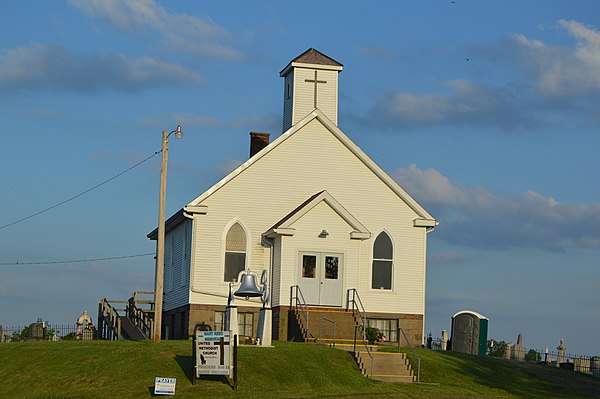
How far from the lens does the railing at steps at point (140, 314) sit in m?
51.2

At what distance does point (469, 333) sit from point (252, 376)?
51.9 feet

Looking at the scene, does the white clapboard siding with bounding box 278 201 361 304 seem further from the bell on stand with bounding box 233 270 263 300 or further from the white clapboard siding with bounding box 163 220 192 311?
the bell on stand with bounding box 233 270 263 300

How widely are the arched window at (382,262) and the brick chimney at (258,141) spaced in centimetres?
711

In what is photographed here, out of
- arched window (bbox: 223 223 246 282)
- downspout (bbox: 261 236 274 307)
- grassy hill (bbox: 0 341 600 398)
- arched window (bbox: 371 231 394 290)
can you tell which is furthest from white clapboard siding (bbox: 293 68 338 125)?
grassy hill (bbox: 0 341 600 398)

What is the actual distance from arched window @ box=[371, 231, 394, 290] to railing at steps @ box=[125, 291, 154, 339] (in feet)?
32.3

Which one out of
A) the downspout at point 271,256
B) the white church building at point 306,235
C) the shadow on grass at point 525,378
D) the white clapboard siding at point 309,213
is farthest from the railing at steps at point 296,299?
the shadow on grass at point 525,378

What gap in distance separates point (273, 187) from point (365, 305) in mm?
5941

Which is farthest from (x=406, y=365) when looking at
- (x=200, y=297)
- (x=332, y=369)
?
(x=200, y=297)

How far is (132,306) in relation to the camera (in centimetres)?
5281

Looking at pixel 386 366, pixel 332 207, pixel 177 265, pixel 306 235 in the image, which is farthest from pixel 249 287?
pixel 177 265

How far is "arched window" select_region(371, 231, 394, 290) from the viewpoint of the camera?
1892 inches

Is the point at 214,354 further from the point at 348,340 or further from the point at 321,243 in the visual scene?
the point at 321,243

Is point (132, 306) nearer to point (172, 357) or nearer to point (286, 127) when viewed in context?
point (286, 127)

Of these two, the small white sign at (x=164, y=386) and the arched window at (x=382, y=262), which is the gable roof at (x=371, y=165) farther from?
the small white sign at (x=164, y=386)
